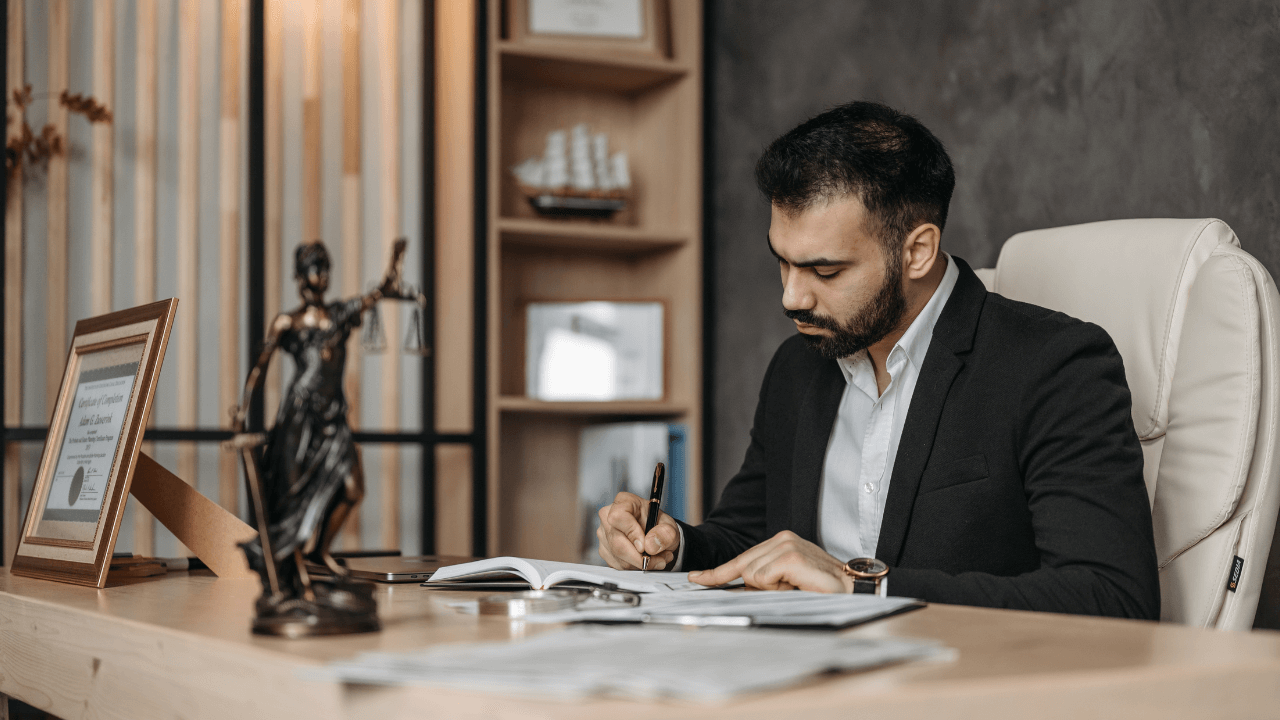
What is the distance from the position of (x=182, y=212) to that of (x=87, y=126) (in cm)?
25

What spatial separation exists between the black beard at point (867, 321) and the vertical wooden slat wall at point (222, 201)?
1.22 metres

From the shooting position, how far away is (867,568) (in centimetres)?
108

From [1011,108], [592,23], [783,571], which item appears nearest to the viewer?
[783,571]

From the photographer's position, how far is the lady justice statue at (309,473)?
74 cm

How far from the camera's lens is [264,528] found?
0.75m

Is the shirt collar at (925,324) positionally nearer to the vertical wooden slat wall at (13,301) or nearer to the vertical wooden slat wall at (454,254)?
the vertical wooden slat wall at (454,254)

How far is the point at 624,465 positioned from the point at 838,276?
1.25 metres

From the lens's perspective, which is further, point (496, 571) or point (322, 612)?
point (496, 571)

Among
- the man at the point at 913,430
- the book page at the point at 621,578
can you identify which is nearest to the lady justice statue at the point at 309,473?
the book page at the point at 621,578

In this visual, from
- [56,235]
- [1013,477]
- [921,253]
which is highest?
[56,235]

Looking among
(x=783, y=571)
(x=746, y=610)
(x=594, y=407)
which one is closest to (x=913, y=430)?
(x=783, y=571)

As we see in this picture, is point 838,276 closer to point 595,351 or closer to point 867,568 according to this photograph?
point 867,568

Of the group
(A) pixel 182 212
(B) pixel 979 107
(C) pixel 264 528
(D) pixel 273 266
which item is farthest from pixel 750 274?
(C) pixel 264 528

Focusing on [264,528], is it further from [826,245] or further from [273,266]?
[273,266]
